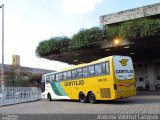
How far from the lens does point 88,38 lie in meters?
29.2

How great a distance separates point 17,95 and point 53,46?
7125 mm

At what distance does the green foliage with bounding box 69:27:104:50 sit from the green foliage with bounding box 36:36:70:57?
5.08 ft

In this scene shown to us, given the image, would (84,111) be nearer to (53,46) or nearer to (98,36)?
(98,36)

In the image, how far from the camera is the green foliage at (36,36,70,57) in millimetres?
31717

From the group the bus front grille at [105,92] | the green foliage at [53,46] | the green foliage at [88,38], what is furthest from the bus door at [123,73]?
the green foliage at [53,46]

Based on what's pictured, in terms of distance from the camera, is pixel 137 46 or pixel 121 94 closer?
pixel 121 94

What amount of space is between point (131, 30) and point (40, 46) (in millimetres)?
11883

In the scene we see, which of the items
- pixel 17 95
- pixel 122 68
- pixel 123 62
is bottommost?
pixel 17 95

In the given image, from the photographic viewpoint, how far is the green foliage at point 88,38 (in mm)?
28775

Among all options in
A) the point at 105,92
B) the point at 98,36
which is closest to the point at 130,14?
the point at 98,36

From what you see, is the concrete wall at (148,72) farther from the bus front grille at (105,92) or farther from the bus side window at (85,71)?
the bus front grille at (105,92)

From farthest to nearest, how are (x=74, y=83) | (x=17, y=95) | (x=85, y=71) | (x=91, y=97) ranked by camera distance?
(x=17, y=95) → (x=74, y=83) → (x=85, y=71) → (x=91, y=97)

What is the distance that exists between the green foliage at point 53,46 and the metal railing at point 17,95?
13.9 feet

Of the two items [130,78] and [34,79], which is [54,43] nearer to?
[130,78]
